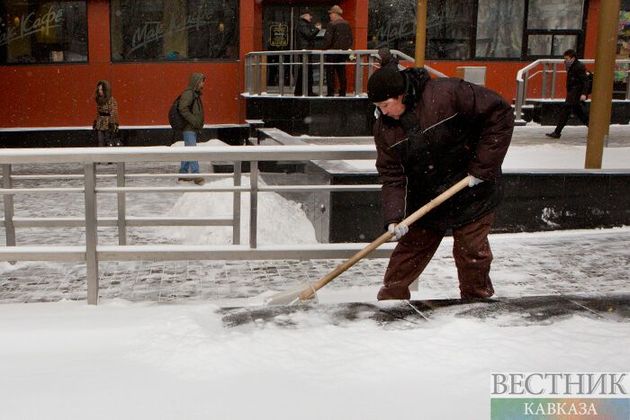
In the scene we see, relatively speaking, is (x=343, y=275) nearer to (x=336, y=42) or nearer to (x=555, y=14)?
(x=336, y=42)

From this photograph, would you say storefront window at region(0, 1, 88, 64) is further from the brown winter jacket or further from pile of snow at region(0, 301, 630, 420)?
pile of snow at region(0, 301, 630, 420)

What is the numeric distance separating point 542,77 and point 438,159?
52.6 feet

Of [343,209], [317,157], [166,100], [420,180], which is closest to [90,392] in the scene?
[420,180]

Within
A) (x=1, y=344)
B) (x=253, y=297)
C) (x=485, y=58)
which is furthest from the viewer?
(x=485, y=58)

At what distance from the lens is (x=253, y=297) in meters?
6.93

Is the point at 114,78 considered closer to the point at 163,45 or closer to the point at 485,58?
the point at 163,45

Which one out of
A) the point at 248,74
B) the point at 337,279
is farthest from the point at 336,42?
the point at 337,279

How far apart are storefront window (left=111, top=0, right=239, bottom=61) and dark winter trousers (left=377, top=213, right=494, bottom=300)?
47.4 ft

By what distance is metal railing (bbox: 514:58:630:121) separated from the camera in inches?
683

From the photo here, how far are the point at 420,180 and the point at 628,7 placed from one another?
58.8 feet

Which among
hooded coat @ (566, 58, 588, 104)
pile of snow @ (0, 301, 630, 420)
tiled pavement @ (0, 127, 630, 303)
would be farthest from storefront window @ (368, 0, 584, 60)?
pile of snow @ (0, 301, 630, 420)

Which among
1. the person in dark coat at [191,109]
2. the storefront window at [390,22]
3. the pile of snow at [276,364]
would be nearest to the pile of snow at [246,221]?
the person in dark coat at [191,109]

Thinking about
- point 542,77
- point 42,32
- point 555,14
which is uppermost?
point 555,14

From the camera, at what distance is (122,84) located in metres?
18.6
